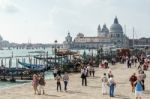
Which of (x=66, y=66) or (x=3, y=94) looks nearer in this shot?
(x=3, y=94)

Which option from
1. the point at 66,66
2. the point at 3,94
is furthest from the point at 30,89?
the point at 66,66

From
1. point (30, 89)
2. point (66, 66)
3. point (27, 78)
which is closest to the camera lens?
point (30, 89)

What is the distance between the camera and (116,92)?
89.1ft

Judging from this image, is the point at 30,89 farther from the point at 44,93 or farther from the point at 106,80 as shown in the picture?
the point at 106,80

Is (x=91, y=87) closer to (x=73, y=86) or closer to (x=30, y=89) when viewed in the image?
(x=73, y=86)

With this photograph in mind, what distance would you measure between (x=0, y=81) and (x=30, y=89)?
16.5m

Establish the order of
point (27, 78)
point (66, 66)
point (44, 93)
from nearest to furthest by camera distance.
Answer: point (44, 93), point (27, 78), point (66, 66)

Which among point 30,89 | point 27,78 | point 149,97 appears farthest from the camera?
point 27,78

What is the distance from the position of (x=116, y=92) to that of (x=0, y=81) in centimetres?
2106

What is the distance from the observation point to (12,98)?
82.7 ft

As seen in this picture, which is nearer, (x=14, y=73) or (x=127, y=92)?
(x=127, y=92)

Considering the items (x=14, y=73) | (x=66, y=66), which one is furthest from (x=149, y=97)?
(x=66, y=66)

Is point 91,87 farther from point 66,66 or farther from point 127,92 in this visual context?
point 66,66

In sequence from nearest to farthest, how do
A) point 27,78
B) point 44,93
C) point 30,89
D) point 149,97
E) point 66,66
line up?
point 149,97, point 44,93, point 30,89, point 27,78, point 66,66
